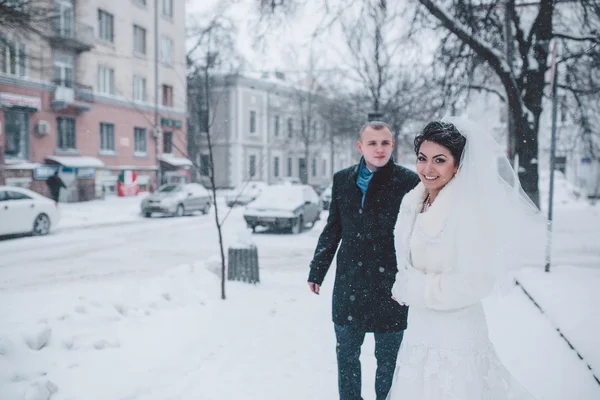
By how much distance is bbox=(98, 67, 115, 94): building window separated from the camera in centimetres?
1971

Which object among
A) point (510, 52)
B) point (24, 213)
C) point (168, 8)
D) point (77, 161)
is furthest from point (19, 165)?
point (510, 52)

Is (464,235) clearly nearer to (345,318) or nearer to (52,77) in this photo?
(345,318)

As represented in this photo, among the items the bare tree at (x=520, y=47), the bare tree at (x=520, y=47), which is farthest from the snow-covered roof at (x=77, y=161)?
A: the bare tree at (x=520, y=47)

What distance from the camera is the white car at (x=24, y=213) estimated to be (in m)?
11.8

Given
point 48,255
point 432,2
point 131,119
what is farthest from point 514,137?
point 131,119

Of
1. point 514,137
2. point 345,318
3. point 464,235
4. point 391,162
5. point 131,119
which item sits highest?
point 131,119

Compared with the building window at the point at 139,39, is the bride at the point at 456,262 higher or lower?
lower

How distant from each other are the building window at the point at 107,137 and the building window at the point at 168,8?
48.2 feet

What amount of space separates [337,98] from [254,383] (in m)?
21.5

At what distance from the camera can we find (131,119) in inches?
1015

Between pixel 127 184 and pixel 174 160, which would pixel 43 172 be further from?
pixel 174 160

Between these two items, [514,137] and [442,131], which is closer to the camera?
[442,131]

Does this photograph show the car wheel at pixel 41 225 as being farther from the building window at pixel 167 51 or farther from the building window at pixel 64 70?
the building window at pixel 167 51

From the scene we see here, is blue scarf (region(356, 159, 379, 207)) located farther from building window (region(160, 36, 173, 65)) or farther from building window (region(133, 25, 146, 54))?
building window (region(160, 36, 173, 65))
